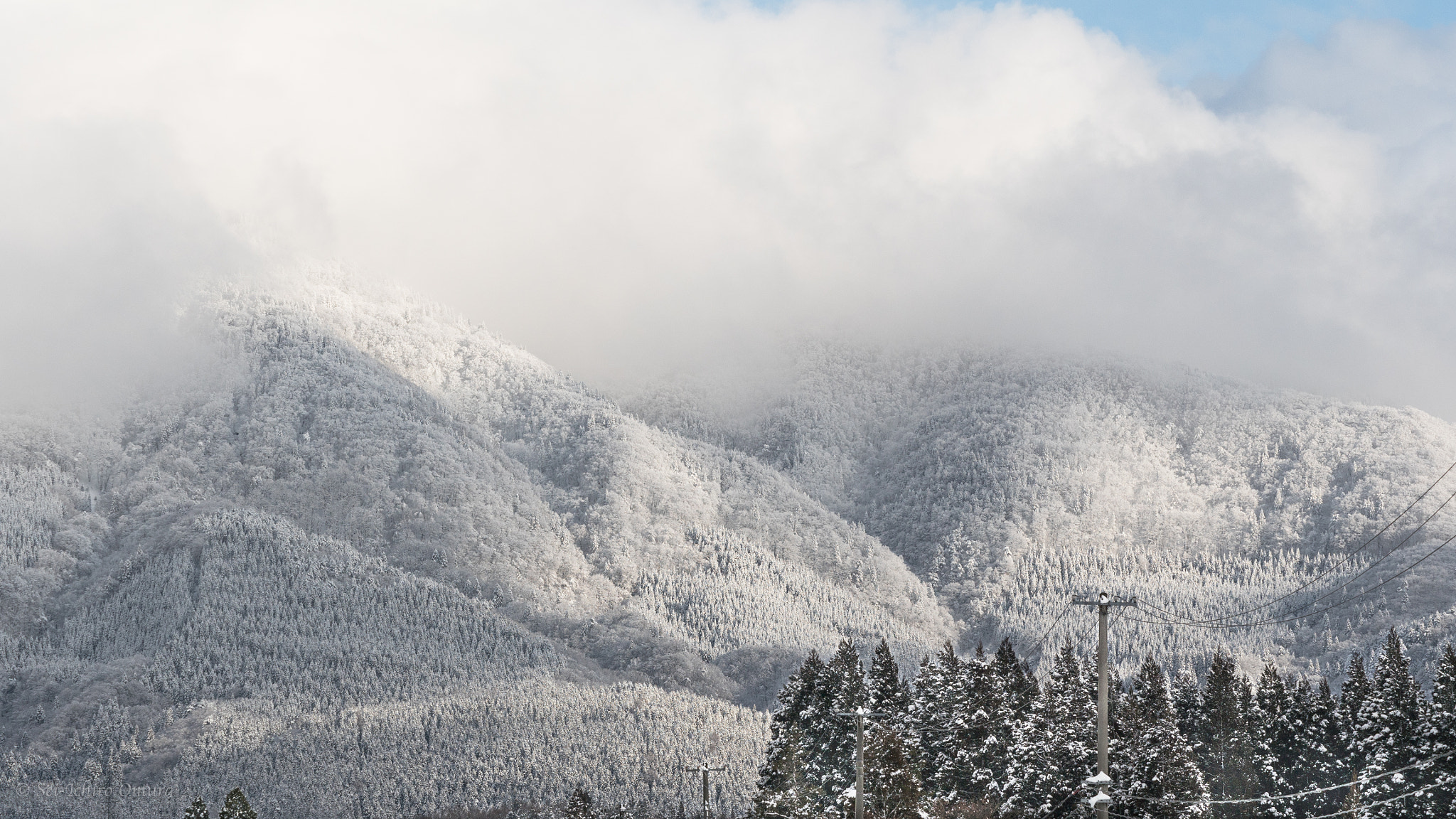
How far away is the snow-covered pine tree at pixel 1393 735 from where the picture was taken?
8769 cm

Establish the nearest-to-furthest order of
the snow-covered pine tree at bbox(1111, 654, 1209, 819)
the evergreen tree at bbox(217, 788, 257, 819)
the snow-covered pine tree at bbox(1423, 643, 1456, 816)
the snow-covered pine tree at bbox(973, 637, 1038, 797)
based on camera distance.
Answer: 1. the snow-covered pine tree at bbox(1111, 654, 1209, 819)
2. the snow-covered pine tree at bbox(1423, 643, 1456, 816)
3. the snow-covered pine tree at bbox(973, 637, 1038, 797)
4. the evergreen tree at bbox(217, 788, 257, 819)

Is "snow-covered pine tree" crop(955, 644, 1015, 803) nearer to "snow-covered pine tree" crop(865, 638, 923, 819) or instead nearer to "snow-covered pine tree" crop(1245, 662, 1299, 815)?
"snow-covered pine tree" crop(865, 638, 923, 819)

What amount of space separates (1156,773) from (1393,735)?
30.0 meters

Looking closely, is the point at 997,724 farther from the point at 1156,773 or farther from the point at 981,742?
the point at 1156,773

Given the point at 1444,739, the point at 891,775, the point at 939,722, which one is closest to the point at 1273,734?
the point at 939,722

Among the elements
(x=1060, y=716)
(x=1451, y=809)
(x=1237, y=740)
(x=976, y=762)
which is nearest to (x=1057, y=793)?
(x=1060, y=716)

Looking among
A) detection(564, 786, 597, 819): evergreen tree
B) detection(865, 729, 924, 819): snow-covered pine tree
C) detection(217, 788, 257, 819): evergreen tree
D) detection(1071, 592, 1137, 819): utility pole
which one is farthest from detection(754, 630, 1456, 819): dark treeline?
detection(217, 788, 257, 819): evergreen tree

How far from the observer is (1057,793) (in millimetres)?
80312

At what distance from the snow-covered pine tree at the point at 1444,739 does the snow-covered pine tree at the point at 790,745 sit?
114 feet

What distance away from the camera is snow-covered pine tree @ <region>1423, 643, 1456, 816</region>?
3201 inches

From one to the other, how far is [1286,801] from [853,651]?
2872 cm

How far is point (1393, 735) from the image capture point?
9388cm

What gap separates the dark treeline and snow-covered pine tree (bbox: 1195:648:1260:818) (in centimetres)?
11

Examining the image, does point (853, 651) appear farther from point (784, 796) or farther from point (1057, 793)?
point (1057, 793)
